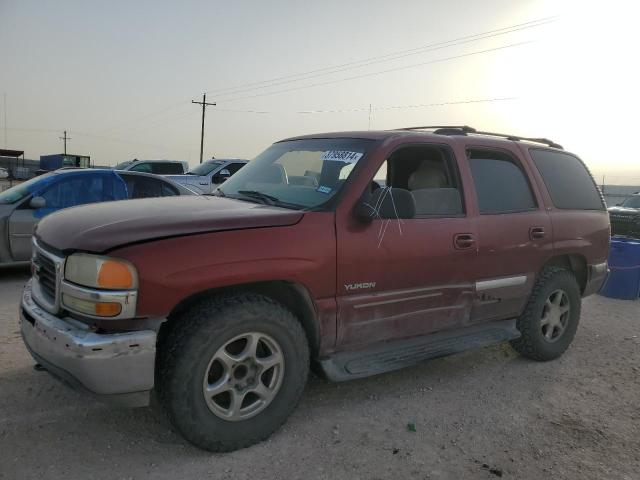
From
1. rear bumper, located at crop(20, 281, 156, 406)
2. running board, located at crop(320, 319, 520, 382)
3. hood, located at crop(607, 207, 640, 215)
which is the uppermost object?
hood, located at crop(607, 207, 640, 215)

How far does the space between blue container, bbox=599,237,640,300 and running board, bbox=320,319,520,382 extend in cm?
415

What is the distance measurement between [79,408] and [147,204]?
1.38 meters

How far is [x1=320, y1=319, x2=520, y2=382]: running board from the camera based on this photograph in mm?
3229

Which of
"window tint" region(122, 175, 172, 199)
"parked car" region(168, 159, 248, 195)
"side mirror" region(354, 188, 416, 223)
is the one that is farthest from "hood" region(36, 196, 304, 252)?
"parked car" region(168, 159, 248, 195)

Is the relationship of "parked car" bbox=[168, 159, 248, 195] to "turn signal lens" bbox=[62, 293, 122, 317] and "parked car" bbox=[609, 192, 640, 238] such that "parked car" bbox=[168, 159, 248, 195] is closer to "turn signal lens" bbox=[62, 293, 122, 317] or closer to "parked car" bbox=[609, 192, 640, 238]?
"parked car" bbox=[609, 192, 640, 238]

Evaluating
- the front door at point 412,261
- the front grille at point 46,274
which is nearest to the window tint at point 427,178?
the front door at point 412,261

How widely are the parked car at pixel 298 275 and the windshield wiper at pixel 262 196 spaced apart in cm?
2

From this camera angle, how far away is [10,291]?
20.3 feet

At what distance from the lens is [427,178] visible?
3975mm

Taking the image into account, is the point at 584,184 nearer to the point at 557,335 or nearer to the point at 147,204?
the point at 557,335

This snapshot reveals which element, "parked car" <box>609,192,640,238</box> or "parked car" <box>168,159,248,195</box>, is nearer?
"parked car" <box>609,192,640,238</box>

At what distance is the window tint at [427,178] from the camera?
3.68 metres

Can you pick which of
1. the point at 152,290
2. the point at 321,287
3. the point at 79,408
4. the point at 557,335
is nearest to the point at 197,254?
the point at 152,290

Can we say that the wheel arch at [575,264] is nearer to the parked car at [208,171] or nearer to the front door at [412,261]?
the front door at [412,261]
